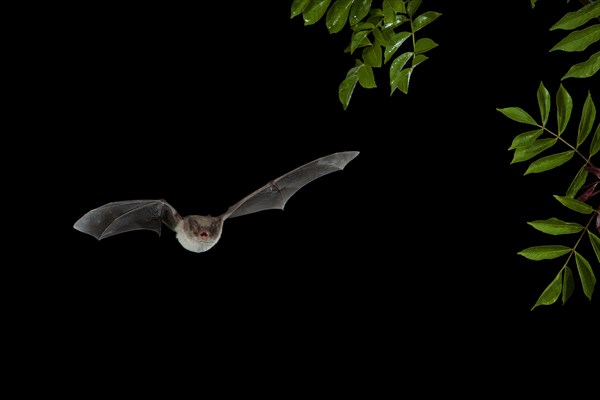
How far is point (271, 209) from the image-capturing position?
459cm

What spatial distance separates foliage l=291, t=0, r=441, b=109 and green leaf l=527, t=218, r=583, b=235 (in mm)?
867

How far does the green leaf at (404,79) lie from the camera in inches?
155

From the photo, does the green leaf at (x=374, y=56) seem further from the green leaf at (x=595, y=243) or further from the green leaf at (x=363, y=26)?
the green leaf at (x=595, y=243)

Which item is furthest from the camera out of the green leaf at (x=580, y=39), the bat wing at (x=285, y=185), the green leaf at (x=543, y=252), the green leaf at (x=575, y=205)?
the bat wing at (x=285, y=185)

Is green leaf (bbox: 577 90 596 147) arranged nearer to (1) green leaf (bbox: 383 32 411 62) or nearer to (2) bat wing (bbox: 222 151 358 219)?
(1) green leaf (bbox: 383 32 411 62)

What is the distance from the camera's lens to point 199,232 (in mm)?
4219

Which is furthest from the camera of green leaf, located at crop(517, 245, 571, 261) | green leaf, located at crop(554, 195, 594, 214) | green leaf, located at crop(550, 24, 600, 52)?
green leaf, located at crop(517, 245, 571, 261)

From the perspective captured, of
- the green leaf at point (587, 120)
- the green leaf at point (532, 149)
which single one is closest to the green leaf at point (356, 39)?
the green leaf at point (532, 149)

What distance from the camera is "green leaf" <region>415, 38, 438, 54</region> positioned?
12.8 ft

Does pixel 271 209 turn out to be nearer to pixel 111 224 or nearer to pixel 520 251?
pixel 111 224

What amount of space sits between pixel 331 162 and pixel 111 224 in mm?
1143

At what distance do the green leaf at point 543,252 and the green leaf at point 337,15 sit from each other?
1.32 metres

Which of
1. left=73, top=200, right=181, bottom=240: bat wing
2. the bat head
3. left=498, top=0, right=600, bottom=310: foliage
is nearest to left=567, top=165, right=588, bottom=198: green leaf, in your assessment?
left=498, top=0, right=600, bottom=310: foliage

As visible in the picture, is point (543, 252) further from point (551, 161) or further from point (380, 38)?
point (380, 38)
